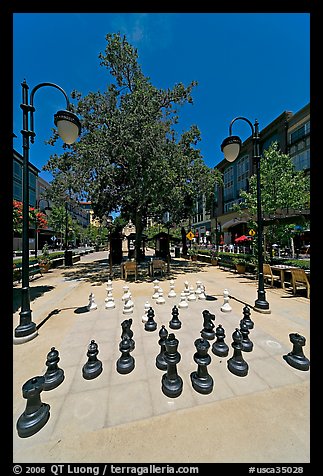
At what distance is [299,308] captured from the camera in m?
5.62

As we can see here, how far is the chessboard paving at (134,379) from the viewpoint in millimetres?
2207

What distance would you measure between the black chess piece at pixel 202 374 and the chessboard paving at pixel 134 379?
8cm

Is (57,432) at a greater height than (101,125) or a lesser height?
lesser

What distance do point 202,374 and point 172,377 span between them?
0.43m

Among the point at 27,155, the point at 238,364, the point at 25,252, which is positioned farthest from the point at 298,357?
the point at 27,155

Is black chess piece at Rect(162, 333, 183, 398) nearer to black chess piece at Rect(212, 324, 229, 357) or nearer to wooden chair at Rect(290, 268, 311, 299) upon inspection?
black chess piece at Rect(212, 324, 229, 357)

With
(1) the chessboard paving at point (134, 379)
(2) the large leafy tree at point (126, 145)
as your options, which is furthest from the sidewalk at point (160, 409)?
(2) the large leafy tree at point (126, 145)

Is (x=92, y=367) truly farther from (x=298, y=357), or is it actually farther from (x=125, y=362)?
(x=298, y=357)

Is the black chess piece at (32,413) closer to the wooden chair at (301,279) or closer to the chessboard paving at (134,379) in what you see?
the chessboard paving at (134,379)
